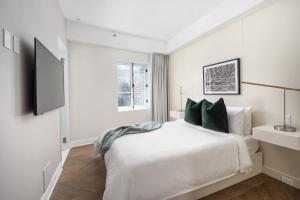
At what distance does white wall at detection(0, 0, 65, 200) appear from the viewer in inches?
39.9

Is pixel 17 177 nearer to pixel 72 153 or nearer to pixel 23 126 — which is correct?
pixel 23 126

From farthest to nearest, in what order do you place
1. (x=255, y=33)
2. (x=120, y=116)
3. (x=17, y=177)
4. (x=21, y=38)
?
(x=120, y=116) < (x=255, y=33) < (x=21, y=38) < (x=17, y=177)

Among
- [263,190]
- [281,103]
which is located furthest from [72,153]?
[281,103]

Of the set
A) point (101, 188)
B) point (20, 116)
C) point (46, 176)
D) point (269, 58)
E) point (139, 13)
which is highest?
point (139, 13)

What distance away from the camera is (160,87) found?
178 inches

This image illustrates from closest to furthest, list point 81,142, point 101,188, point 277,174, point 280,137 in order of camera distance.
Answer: point 280,137, point 101,188, point 277,174, point 81,142

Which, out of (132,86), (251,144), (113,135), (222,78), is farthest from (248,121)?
(132,86)

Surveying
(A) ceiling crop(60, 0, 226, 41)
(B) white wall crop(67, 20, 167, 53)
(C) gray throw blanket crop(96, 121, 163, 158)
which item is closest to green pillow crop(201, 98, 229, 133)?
(C) gray throw blanket crop(96, 121, 163, 158)

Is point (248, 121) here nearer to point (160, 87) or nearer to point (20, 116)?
point (160, 87)

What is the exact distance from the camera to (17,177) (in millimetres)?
1146

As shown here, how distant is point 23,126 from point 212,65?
313 centimetres

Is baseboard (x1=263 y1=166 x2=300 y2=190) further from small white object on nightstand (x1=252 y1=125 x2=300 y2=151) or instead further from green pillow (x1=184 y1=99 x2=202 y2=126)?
green pillow (x1=184 y1=99 x2=202 y2=126)

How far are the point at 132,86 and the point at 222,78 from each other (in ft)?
8.07

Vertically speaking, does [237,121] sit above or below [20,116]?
below
